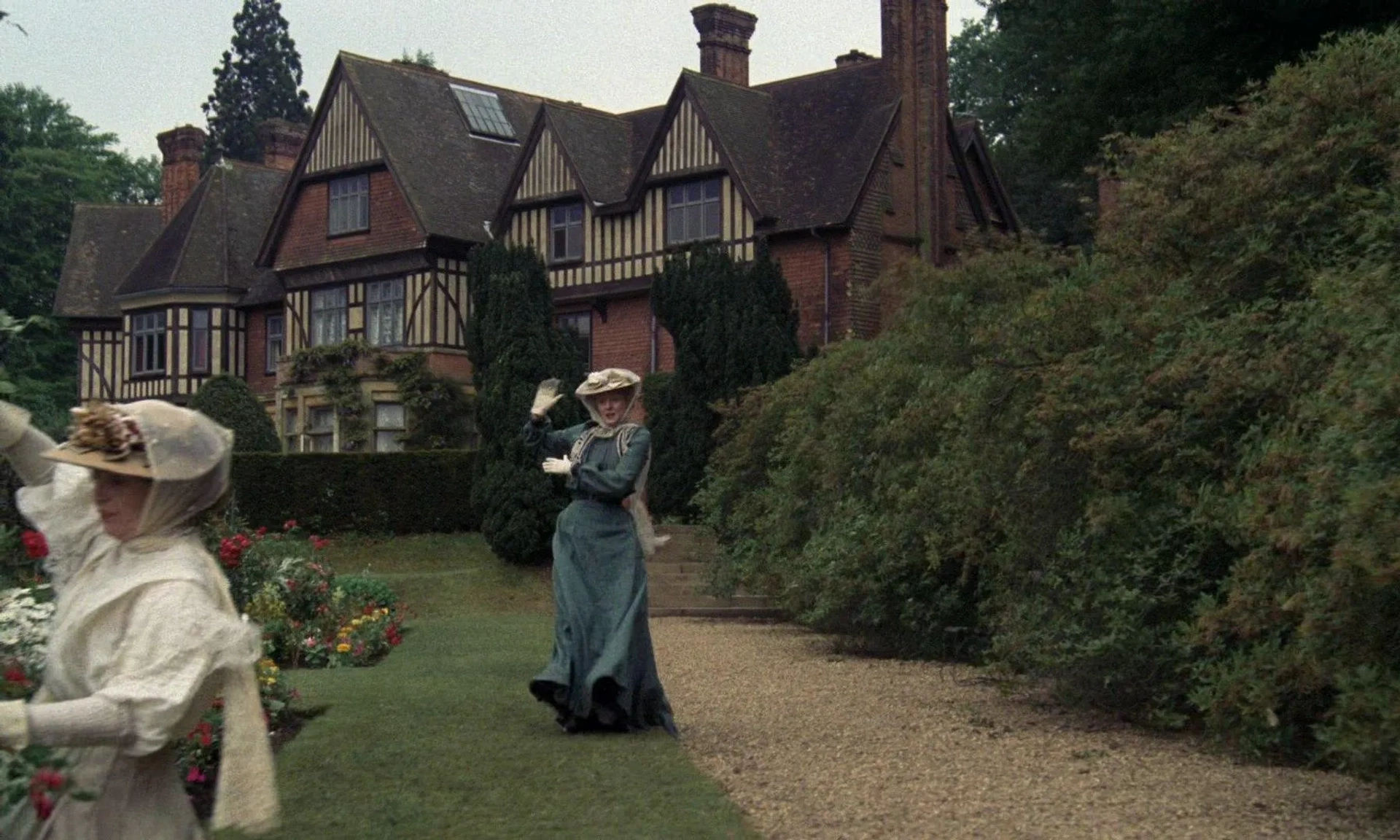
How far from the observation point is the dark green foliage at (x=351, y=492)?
104ft

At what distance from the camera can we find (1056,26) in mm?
25219

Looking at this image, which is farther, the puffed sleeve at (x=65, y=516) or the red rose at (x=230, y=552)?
the red rose at (x=230, y=552)

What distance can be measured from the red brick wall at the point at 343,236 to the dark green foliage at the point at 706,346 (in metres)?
7.96

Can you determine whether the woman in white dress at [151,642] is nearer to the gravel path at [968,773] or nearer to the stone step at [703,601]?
the gravel path at [968,773]

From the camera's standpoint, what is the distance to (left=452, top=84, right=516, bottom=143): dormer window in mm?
40531

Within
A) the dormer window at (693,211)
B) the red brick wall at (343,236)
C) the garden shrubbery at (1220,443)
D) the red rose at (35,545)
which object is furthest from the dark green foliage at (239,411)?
the red rose at (35,545)

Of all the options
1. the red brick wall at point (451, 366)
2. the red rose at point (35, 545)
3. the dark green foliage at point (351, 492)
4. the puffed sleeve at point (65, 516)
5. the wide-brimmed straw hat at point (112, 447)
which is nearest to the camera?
the wide-brimmed straw hat at point (112, 447)

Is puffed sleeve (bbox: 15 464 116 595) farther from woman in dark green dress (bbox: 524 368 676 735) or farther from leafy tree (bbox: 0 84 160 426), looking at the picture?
leafy tree (bbox: 0 84 160 426)

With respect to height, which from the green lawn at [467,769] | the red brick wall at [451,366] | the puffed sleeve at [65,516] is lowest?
the green lawn at [467,769]

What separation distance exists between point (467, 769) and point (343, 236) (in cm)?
3096

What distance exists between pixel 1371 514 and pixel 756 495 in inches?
570

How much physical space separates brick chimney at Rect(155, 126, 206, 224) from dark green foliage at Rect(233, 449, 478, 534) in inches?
694

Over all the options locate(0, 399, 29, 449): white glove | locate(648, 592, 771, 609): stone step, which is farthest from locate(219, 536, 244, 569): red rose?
locate(648, 592, 771, 609): stone step

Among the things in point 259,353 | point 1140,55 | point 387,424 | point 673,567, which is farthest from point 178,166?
point 1140,55
